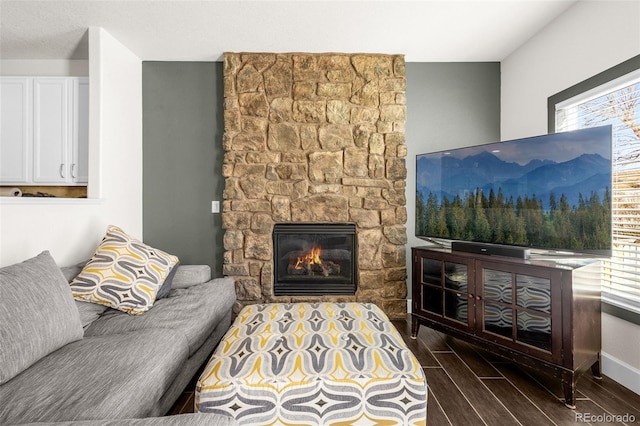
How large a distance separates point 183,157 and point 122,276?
157 centimetres

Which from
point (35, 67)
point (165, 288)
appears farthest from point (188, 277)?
point (35, 67)

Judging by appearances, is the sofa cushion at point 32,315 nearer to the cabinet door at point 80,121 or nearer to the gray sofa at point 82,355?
the gray sofa at point 82,355

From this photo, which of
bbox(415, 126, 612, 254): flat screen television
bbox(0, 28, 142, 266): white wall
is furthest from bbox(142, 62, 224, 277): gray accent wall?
bbox(415, 126, 612, 254): flat screen television

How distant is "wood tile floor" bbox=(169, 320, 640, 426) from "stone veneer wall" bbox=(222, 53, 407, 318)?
111 cm

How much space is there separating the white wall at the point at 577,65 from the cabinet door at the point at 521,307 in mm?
555

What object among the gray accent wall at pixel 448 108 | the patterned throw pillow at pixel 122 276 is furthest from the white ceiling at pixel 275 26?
the patterned throw pillow at pixel 122 276

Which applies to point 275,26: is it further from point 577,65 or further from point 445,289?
point 445,289

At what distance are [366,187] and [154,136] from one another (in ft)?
7.36

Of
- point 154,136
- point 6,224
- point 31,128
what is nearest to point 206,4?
point 154,136

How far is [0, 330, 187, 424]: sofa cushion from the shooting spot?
1100 millimetres

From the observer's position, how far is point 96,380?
1253 millimetres

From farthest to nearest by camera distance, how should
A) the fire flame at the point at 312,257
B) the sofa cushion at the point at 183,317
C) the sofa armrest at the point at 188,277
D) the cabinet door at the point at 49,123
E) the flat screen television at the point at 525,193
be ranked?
the fire flame at the point at 312,257
the cabinet door at the point at 49,123
the sofa armrest at the point at 188,277
the flat screen television at the point at 525,193
the sofa cushion at the point at 183,317

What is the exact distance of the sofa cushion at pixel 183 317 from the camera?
1.84 meters

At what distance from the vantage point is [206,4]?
2.39 meters
